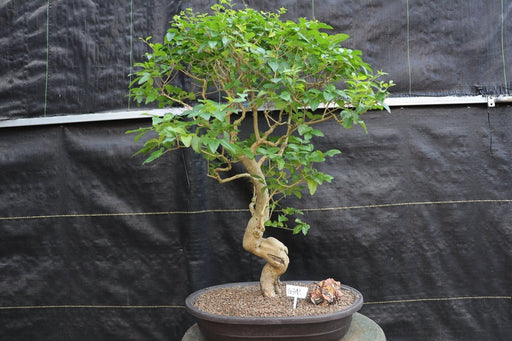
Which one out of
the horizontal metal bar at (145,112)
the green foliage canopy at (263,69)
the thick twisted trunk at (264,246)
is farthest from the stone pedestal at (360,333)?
the horizontal metal bar at (145,112)

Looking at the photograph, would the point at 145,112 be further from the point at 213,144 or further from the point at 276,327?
the point at 276,327

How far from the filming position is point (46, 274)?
1.85 metres

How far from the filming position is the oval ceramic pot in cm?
111

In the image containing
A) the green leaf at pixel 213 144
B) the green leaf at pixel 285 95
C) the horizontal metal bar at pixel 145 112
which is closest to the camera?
the green leaf at pixel 213 144

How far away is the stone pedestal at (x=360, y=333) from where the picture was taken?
47.1 inches

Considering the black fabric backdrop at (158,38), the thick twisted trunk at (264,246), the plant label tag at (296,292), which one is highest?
the black fabric backdrop at (158,38)

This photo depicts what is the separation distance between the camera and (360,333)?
4.04ft

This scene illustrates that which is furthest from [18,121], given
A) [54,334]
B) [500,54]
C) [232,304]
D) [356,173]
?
[500,54]

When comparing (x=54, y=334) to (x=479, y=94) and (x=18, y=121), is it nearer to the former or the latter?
(x=18, y=121)

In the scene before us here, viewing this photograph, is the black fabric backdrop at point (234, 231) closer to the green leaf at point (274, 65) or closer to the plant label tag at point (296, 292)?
the plant label tag at point (296, 292)

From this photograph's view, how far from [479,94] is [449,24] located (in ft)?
1.04

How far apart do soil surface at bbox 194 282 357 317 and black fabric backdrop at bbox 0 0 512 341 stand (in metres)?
0.45

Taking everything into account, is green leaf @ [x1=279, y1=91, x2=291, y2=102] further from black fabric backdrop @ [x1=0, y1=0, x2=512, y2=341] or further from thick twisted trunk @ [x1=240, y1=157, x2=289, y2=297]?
black fabric backdrop @ [x1=0, y1=0, x2=512, y2=341]

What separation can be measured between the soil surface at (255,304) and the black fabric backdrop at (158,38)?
0.93m
